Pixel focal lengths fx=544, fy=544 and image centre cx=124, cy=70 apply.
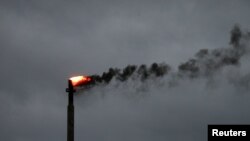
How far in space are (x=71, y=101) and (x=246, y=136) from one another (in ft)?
63.9

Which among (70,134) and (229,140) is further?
(70,134)

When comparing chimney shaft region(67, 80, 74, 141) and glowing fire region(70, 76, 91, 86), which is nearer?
glowing fire region(70, 76, 91, 86)

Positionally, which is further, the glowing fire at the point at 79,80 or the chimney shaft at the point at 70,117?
the chimney shaft at the point at 70,117

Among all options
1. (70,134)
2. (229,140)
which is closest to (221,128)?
(229,140)

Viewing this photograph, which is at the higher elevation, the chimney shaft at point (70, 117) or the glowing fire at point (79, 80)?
the glowing fire at point (79, 80)

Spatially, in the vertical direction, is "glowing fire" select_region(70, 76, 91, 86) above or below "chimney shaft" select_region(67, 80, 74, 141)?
above

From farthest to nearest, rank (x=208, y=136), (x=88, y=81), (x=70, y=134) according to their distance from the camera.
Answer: (x=70, y=134)
(x=88, y=81)
(x=208, y=136)

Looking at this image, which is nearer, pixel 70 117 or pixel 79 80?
pixel 79 80

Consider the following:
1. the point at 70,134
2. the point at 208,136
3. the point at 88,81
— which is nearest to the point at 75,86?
the point at 88,81

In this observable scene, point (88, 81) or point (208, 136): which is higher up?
point (88, 81)

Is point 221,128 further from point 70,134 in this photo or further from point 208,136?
point 70,134

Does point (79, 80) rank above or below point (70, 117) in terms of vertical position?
above

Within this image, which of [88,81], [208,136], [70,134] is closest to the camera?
[208,136]

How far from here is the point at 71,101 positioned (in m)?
54.0
